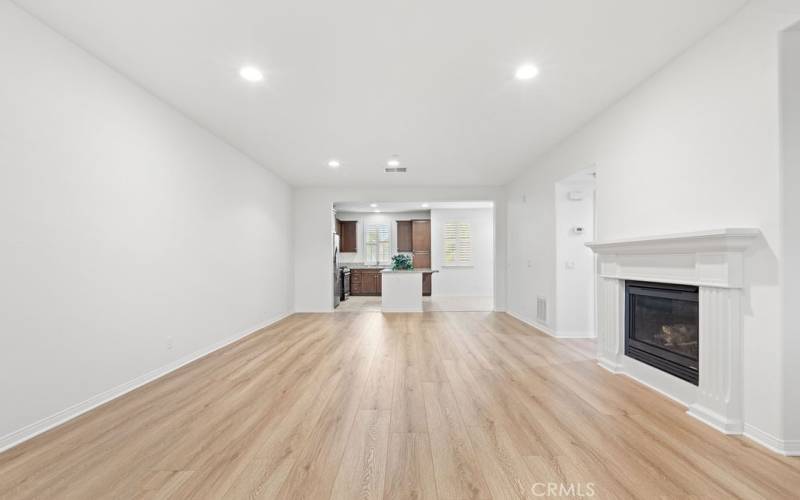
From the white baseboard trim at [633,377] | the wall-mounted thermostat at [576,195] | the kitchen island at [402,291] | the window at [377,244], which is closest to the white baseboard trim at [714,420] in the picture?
the white baseboard trim at [633,377]

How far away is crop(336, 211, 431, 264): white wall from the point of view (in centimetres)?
1059

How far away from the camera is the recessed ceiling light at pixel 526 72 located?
8.93 feet

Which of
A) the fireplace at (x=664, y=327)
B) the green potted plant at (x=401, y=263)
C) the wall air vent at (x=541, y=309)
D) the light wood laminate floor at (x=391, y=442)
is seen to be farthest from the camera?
the green potted plant at (x=401, y=263)

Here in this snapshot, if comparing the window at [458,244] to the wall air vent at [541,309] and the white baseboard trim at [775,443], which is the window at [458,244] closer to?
the wall air vent at [541,309]

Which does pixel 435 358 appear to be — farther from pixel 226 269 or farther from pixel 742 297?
pixel 226 269

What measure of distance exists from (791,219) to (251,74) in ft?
12.6

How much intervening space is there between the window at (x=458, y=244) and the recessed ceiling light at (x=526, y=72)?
286 inches

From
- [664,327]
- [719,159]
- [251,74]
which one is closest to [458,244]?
[664,327]

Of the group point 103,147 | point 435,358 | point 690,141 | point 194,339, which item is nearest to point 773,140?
point 690,141

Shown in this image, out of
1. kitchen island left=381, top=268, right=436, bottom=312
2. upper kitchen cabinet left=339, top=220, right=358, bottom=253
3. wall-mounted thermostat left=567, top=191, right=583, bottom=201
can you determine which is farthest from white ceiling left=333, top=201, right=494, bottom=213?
wall-mounted thermostat left=567, top=191, right=583, bottom=201

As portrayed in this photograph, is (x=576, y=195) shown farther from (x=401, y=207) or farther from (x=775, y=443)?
(x=401, y=207)

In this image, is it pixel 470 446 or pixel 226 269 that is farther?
pixel 226 269

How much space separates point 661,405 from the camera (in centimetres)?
249

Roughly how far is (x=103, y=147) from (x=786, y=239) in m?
4.69
